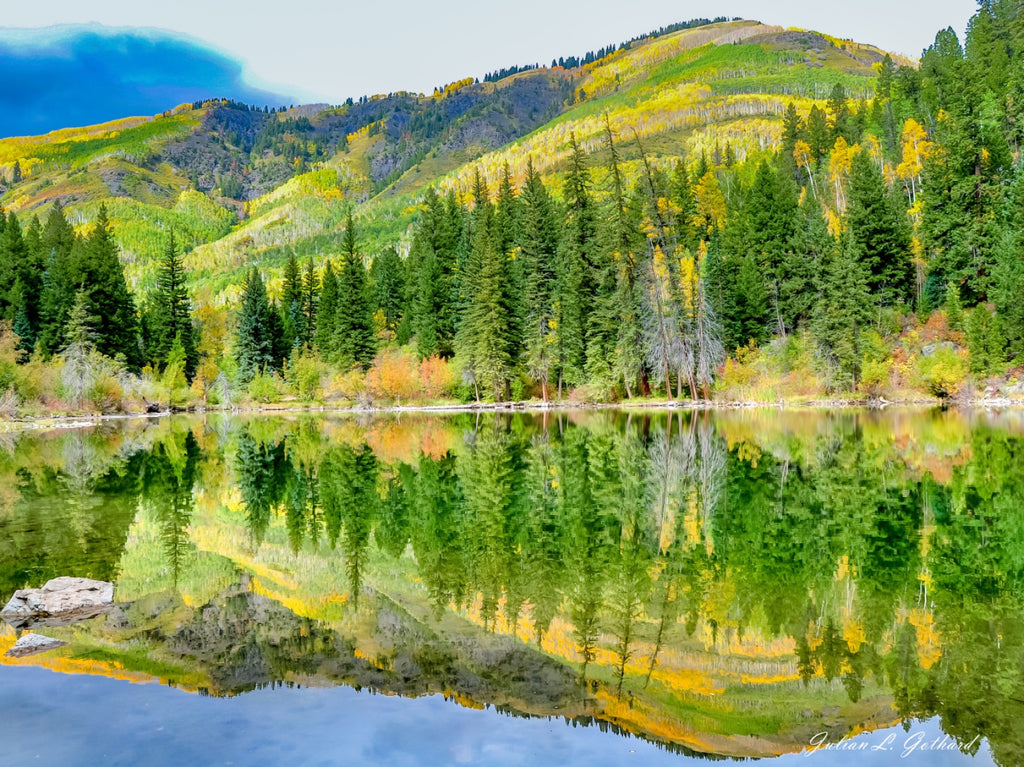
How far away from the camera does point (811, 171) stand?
310ft

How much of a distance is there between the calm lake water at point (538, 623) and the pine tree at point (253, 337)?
64602mm

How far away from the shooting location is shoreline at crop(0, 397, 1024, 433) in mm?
51906

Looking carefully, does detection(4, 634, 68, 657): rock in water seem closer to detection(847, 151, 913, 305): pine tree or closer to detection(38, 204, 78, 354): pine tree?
detection(847, 151, 913, 305): pine tree

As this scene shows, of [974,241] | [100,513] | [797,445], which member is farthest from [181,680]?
[974,241]

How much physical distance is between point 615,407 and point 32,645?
2192 inches

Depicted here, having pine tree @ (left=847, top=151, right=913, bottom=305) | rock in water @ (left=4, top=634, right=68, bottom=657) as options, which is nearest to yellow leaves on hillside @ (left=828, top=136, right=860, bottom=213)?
pine tree @ (left=847, top=151, right=913, bottom=305)

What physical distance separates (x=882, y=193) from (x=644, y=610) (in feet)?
210

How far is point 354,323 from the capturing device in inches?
3150

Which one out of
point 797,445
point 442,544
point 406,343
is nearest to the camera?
point 442,544

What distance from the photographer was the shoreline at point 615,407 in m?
51.9

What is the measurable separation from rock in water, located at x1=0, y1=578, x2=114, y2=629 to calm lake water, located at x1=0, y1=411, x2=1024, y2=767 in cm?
29

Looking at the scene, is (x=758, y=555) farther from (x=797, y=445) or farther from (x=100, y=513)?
(x=797, y=445)

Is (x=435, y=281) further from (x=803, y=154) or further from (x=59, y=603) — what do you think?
(x=59, y=603)
